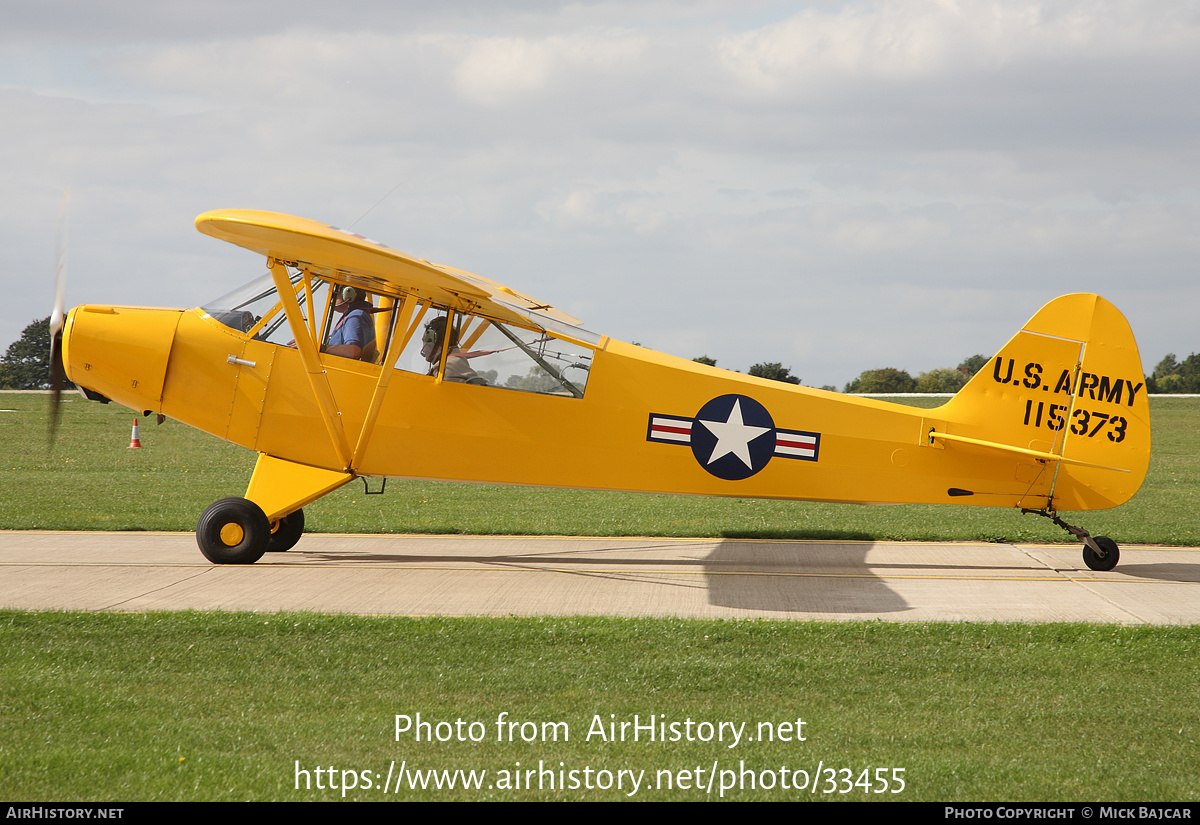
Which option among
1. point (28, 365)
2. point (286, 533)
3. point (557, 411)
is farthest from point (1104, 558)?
point (28, 365)

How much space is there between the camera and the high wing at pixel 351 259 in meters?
7.53

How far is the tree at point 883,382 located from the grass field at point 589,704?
4543 centimetres

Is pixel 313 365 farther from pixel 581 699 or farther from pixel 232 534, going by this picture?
pixel 581 699

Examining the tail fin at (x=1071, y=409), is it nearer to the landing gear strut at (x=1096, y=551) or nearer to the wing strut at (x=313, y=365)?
the landing gear strut at (x=1096, y=551)

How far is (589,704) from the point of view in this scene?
215 inches

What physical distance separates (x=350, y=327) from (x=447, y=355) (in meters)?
0.97

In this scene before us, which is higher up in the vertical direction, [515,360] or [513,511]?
[515,360]

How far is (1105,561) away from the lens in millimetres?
9516

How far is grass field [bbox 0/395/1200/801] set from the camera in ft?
14.8

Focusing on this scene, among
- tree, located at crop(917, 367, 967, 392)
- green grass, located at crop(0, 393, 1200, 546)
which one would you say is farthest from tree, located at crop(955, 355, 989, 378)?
green grass, located at crop(0, 393, 1200, 546)

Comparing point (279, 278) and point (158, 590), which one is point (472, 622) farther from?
point (279, 278)

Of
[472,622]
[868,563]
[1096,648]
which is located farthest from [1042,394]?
[472,622]

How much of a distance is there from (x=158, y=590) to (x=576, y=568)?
3.84 meters

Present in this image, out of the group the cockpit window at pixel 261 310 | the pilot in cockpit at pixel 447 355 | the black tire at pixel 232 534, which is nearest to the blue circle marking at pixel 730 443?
the pilot in cockpit at pixel 447 355
